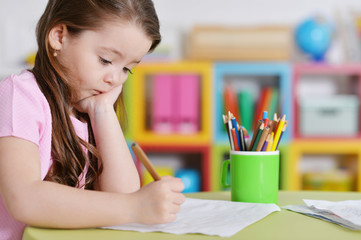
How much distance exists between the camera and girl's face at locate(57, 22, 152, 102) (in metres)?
0.83

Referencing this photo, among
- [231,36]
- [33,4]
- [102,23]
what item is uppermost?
[33,4]

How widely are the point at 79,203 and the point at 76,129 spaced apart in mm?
294

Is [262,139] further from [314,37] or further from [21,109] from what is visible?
[314,37]

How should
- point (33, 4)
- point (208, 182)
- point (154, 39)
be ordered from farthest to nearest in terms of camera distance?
point (33, 4) → point (208, 182) → point (154, 39)

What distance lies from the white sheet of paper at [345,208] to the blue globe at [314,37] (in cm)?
186

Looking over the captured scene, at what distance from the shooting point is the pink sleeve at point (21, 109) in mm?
705

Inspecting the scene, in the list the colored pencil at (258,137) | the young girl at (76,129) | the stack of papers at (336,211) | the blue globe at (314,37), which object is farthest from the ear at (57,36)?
the blue globe at (314,37)

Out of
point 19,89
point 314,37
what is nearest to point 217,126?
point 314,37

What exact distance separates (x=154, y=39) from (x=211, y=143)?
1626mm

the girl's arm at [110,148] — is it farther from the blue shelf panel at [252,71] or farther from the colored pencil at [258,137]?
the blue shelf panel at [252,71]

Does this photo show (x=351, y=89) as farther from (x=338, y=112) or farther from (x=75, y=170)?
(x=75, y=170)

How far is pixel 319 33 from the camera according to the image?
2.60m

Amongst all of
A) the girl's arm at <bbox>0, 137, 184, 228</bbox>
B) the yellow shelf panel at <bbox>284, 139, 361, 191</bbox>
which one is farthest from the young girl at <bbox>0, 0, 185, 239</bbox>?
the yellow shelf panel at <bbox>284, 139, 361, 191</bbox>

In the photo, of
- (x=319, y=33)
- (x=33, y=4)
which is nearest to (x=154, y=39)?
(x=319, y=33)
